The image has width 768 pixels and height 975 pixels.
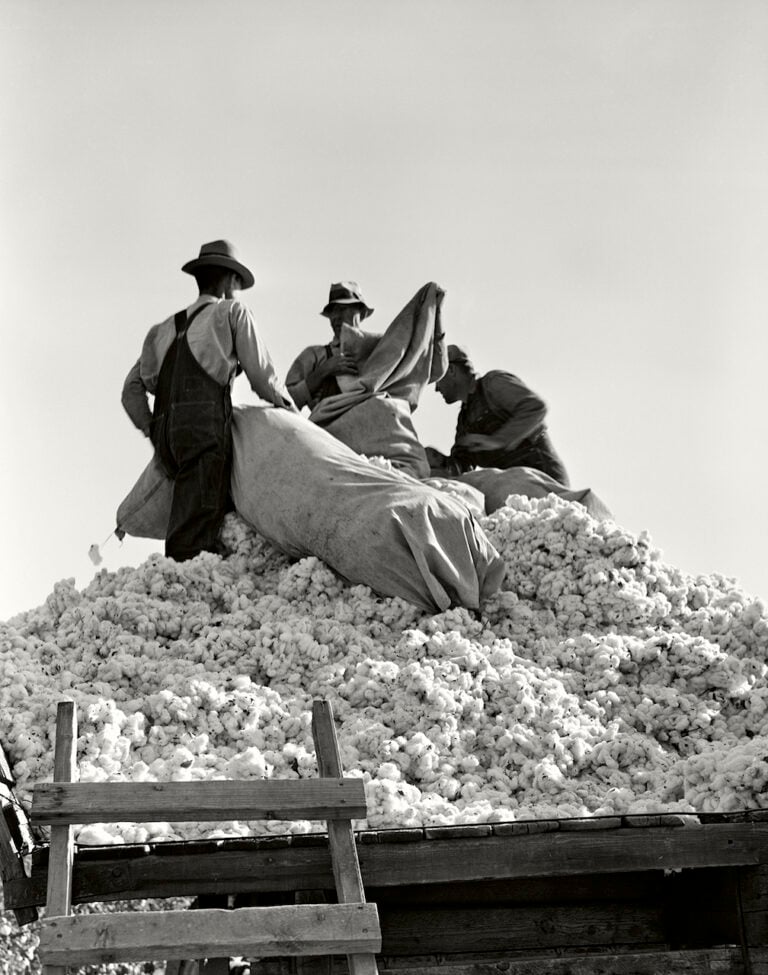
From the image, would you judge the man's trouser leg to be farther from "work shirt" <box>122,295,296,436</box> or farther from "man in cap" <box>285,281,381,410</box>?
"man in cap" <box>285,281,381,410</box>

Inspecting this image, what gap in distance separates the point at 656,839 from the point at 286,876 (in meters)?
1.16

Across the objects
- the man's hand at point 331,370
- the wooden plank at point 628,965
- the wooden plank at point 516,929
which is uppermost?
the man's hand at point 331,370

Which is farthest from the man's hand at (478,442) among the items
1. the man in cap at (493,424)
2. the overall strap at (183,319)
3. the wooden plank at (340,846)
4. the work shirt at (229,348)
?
the wooden plank at (340,846)

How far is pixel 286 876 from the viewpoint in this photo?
14.2 ft

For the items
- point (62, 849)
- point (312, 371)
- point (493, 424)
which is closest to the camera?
point (62, 849)

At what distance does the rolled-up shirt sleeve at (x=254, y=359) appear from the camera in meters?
7.71

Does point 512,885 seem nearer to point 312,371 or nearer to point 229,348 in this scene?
point 229,348

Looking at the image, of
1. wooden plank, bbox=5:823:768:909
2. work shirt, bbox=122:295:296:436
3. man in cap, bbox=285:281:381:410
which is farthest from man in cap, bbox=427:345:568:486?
wooden plank, bbox=5:823:768:909

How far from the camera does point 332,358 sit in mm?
8977

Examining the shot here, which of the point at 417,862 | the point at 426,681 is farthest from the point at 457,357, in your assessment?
the point at 417,862

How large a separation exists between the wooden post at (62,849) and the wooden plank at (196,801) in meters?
0.06

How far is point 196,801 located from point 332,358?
5112 millimetres

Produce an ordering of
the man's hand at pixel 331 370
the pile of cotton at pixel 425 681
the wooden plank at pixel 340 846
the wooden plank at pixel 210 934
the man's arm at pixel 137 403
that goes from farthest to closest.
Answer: the man's hand at pixel 331 370, the man's arm at pixel 137 403, the pile of cotton at pixel 425 681, the wooden plank at pixel 340 846, the wooden plank at pixel 210 934

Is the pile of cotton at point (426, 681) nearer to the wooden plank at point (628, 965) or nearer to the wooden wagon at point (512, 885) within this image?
the wooden wagon at point (512, 885)
